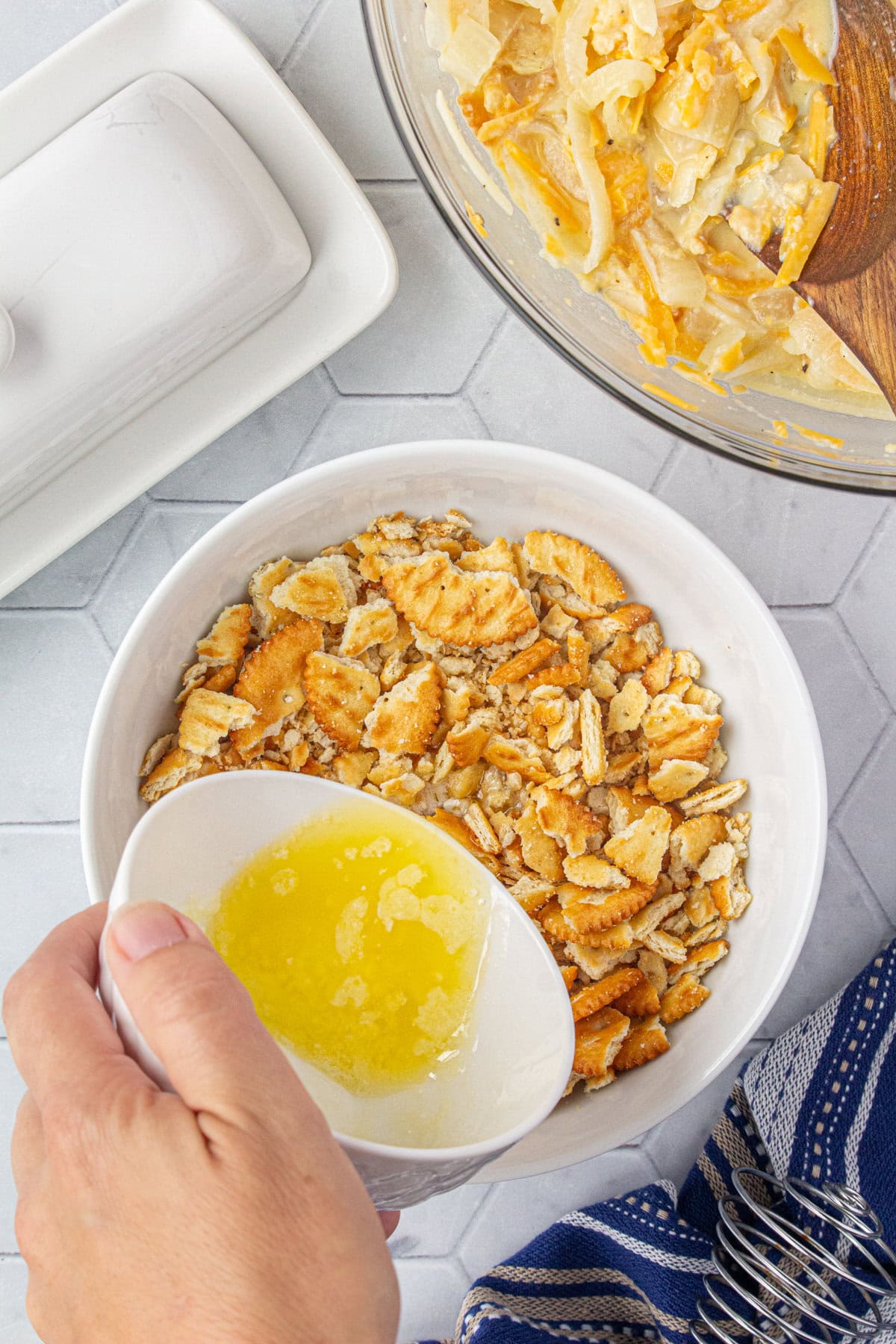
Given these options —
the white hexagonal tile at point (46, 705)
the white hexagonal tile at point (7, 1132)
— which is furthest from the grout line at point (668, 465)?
the white hexagonal tile at point (7, 1132)

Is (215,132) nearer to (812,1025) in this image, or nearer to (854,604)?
(854,604)

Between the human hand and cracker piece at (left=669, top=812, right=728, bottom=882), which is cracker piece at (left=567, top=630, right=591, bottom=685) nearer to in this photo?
cracker piece at (left=669, top=812, right=728, bottom=882)

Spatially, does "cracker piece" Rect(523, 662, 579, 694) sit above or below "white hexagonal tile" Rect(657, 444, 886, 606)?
above

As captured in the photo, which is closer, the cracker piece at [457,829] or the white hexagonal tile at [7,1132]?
the cracker piece at [457,829]

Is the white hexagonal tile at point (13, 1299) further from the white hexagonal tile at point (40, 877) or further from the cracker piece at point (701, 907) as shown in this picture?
the cracker piece at point (701, 907)

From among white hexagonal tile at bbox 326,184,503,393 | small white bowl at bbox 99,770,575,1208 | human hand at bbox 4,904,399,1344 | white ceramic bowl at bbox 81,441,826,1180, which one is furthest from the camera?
white hexagonal tile at bbox 326,184,503,393

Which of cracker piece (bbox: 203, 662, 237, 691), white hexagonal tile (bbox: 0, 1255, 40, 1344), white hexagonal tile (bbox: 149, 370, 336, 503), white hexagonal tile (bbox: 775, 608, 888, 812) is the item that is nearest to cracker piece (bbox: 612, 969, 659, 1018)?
white hexagonal tile (bbox: 775, 608, 888, 812)

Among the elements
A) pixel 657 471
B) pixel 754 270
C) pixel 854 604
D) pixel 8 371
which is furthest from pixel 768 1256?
pixel 8 371
